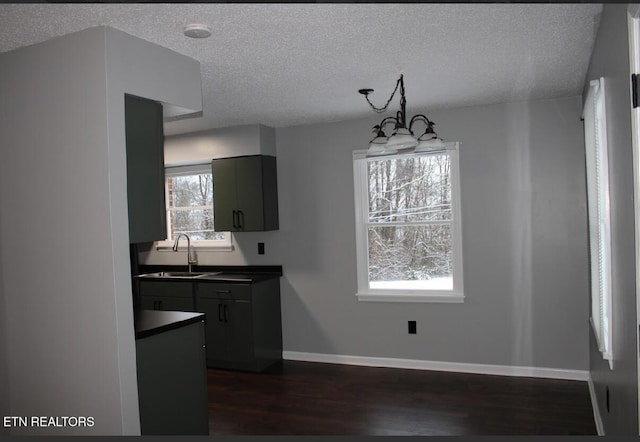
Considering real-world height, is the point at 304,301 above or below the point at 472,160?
below

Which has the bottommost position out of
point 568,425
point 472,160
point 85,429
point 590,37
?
point 568,425

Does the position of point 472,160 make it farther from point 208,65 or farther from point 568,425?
point 208,65

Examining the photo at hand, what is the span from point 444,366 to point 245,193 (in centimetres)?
252

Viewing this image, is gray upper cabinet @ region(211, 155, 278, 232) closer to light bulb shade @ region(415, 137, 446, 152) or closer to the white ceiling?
the white ceiling

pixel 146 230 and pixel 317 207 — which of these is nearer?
pixel 146 230

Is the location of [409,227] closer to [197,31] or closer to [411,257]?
[411,257]

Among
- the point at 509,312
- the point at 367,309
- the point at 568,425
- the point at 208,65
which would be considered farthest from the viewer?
the point at 367,309

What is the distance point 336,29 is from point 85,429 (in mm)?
2333

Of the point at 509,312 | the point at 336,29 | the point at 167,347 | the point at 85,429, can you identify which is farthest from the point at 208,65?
the point at 509,312

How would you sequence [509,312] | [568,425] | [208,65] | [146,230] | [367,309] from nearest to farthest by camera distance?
[146,230] → [208,65] → [568,425] → [509,312] → [367,309]

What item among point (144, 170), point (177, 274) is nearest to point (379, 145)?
point (144, 170)

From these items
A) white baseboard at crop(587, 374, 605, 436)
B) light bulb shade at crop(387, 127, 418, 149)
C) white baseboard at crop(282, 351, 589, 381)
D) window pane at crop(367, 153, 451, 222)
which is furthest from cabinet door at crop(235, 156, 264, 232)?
white baseboard at crop(587, 374, 605, 436)

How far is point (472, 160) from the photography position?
15.5ft

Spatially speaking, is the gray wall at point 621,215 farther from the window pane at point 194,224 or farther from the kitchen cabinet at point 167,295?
the window pane at point 194,224
